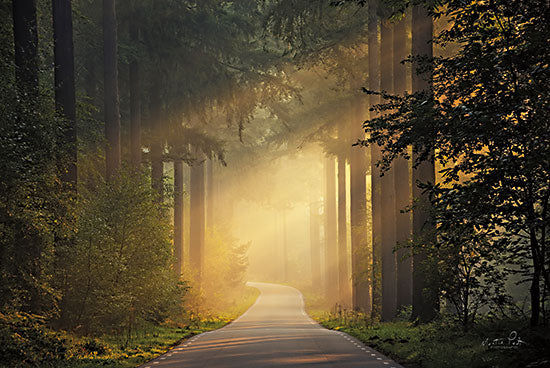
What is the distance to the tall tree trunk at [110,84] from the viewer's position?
24.2 m

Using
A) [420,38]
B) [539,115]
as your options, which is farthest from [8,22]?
[539,115]

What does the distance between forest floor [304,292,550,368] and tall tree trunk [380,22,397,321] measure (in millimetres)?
5078

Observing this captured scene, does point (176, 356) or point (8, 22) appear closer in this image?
point (176, 356)

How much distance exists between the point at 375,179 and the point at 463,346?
1488 centimetres

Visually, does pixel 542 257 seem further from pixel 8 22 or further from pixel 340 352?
pixel 8 22

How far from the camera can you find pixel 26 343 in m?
12.9

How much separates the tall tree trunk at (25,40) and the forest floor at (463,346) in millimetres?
10169

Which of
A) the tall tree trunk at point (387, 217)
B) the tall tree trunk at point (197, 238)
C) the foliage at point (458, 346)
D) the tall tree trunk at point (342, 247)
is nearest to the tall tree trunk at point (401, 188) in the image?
the tall tree trunk at point (387, 217)

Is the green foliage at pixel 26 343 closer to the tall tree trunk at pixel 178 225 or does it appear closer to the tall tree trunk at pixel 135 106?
the tall tree trunk at pixel 135 106

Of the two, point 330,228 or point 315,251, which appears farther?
point 315,251

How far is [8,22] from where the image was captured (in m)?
17.3

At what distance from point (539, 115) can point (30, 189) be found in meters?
8.99

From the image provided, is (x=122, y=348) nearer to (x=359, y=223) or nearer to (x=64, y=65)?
(x=64, y=65)

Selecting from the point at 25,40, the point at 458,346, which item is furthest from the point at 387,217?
the point at 25,40
